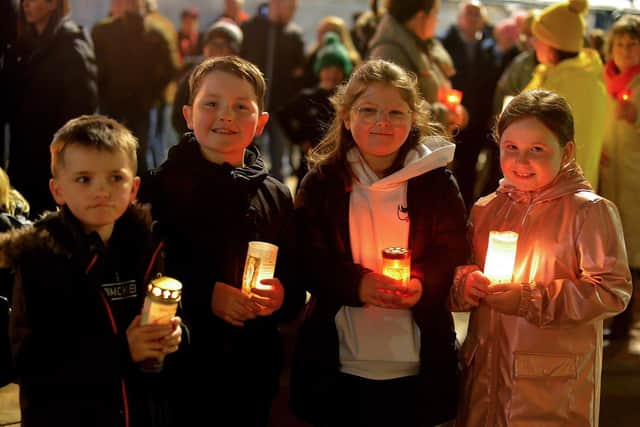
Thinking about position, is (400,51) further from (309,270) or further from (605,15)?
(605,15)

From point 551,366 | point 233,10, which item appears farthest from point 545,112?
point 233,10

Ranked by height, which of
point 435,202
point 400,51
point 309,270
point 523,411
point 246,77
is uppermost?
point 400,51

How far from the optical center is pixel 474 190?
779cm

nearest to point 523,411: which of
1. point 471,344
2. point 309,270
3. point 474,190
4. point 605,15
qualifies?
point 471,344

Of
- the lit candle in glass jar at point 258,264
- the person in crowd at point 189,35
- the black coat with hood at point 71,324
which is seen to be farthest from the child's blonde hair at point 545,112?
the person in crowd at point 189,35

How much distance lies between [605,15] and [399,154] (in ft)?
21.3

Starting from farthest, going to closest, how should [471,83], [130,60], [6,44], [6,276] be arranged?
[471,83]
[130,60]
[6,44]
[6,276]

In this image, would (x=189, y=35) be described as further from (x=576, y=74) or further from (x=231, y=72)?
(x=231, y=72)

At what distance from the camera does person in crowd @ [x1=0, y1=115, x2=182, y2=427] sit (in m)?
2.46

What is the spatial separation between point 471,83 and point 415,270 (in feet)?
17.0

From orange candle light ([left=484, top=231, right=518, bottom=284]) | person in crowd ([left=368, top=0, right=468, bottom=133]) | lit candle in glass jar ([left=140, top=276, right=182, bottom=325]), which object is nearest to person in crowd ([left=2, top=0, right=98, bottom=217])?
person in crowd ([left=368, top=0, right=468, bottom=133])

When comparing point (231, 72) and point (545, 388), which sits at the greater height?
point (231, 72)

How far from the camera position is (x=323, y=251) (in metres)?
2.99

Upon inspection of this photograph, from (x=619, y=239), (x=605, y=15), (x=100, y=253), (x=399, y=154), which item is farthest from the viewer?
(x=605, y=15)
